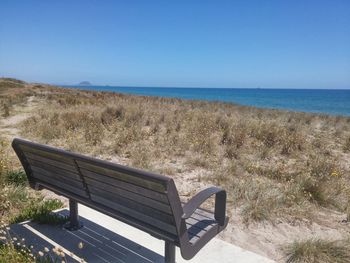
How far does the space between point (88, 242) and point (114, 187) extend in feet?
3.84

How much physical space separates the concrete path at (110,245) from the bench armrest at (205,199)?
65 cm

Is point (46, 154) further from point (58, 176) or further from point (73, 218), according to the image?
point (73, 218)

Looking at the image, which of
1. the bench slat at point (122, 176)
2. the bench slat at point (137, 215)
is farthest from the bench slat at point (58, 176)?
the bench slat at point (122, 176)

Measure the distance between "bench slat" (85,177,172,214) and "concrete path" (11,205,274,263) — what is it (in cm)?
Result: 72

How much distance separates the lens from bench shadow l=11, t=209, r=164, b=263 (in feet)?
10.2

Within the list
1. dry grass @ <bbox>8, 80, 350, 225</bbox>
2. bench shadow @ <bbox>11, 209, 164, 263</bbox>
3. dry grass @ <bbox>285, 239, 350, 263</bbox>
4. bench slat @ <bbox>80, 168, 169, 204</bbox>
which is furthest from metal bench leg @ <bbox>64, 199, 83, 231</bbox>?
dry grass @ <bbox>285, 239, 350, 263</bbox>

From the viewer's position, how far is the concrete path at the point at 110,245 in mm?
3154

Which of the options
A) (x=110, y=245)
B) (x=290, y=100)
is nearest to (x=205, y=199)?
(x=110, y=245)

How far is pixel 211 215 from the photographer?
3.02m

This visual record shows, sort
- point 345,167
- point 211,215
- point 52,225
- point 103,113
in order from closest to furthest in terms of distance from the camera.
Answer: point 211,215 < point 52,225 < point 345,167 < point 103,113

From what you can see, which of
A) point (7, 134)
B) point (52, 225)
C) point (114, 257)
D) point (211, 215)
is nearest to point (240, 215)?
point (211, 215)

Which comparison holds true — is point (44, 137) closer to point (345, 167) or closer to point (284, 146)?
point (284, 146)

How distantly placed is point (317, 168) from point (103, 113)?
8.15m

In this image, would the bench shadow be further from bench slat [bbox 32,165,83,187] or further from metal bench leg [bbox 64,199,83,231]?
bench slat [bbox 32,165,83,187]
